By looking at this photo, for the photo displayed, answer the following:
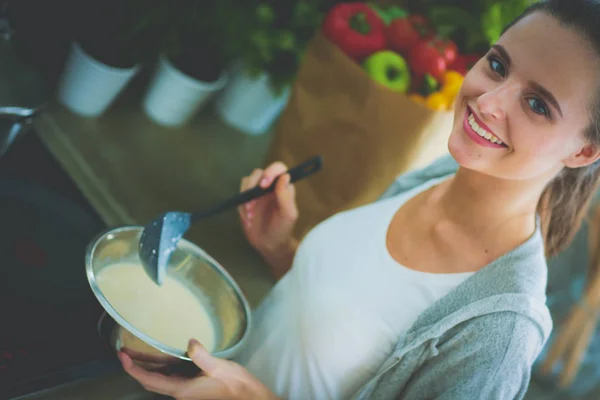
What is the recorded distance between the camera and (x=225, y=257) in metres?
1.25

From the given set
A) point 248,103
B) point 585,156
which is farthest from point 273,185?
point 248,103

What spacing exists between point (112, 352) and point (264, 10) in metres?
0.86

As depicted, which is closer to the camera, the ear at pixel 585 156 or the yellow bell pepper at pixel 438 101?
the ear at pixel 585 156

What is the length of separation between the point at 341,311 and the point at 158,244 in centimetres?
22

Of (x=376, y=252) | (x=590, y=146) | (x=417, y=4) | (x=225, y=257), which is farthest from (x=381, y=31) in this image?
(x=590, y=146)

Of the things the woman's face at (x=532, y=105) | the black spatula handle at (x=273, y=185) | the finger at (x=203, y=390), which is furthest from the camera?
the black spatula handle at (x=273, y=185)

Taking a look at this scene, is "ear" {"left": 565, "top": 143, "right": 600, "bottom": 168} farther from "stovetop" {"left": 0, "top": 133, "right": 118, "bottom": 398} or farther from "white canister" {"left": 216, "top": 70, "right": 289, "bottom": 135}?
"white canister" {"left": 216, "top": 70, "right": 289, "bottom": 135}

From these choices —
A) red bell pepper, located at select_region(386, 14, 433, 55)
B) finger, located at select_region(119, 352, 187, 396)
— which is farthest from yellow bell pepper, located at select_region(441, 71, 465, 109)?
finger, located at select_region(119, 352, 187, 396)

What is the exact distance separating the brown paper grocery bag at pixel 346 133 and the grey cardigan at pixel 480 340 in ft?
1.49

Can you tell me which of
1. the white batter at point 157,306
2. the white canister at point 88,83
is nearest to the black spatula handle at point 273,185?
the white batter at point 157,306

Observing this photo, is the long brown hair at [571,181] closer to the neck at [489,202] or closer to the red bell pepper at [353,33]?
the neck at [489,202]

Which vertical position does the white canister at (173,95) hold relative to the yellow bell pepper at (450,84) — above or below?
below

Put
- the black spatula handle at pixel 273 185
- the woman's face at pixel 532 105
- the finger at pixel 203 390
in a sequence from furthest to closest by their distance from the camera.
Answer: the black spatula handle at pixel 273 185 → the finger at pixel 203 390 → the woman's face at pixel 532 105

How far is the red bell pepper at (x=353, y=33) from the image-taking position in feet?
4.15
